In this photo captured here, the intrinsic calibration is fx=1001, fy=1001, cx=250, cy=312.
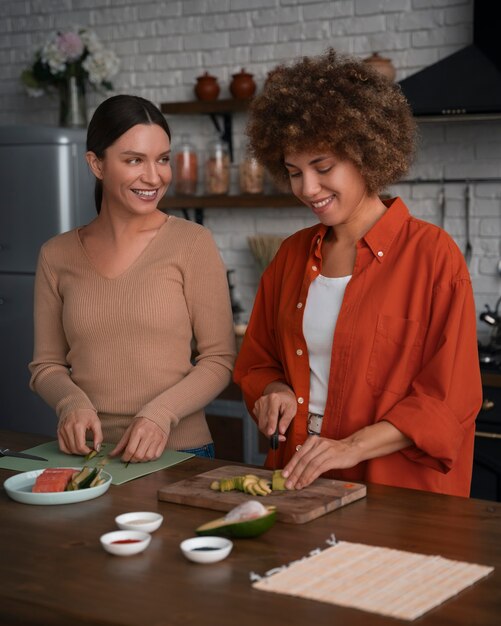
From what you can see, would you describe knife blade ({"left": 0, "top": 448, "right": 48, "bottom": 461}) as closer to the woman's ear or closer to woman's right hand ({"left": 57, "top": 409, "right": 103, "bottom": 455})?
woman's right hand ({"left": 57, "top": 409, "right": 103, "bottom": 455})

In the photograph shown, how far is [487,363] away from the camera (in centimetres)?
420

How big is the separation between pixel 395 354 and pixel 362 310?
126mm

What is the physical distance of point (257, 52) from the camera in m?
5.25

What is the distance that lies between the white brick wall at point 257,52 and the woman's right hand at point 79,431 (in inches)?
108

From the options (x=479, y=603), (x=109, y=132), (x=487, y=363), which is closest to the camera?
(x=479, y=603)

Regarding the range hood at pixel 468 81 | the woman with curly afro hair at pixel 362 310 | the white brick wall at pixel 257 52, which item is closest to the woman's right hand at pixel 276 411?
the woman with curly afro hair at pixel 362 310

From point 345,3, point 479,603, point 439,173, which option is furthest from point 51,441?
point 345,3

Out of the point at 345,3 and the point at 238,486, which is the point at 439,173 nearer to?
the point at 345,3

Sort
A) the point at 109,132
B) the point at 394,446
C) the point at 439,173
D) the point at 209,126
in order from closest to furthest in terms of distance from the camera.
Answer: the point at 394,446
the point at 109,132
the point at 439,173
the point at 209,126

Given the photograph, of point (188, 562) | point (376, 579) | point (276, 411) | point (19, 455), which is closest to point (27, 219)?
point (19, 455)

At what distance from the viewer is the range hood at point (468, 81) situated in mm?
4242

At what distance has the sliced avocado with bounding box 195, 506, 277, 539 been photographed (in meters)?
1.74

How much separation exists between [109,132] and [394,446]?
1097 millimetres

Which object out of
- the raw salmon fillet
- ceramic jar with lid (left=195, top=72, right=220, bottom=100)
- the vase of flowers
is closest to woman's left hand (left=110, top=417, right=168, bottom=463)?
the raw salmon fillet
